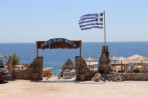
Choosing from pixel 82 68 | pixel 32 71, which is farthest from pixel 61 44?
pixel 32 71

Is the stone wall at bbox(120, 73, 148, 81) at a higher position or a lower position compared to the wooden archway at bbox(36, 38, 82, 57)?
lower

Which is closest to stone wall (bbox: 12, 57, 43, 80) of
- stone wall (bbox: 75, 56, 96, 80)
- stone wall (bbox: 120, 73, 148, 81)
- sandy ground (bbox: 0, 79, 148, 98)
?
sandy ground (bbox: 0, 79, 148, 98)

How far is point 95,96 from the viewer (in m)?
19.5

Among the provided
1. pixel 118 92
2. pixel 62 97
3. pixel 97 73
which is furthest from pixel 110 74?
pixel 62 97

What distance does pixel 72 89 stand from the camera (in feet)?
72.5

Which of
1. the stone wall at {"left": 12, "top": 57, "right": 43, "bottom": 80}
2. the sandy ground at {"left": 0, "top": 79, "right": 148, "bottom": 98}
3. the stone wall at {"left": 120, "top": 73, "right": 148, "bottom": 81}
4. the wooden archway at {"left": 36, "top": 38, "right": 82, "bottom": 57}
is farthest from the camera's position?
the stone wall at {"left": 12, "top": 57, "right": 43, "bottom": 80}

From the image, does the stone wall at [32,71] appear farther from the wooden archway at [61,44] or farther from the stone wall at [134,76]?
the stone wall at [134,76]

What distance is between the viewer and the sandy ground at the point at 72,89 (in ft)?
65.2

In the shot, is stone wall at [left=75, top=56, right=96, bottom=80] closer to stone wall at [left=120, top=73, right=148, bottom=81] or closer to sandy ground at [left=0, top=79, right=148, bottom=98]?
sandy ground at [left=0, top=79, right=148, bottom=98]

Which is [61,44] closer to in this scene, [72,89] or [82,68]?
[82,68]

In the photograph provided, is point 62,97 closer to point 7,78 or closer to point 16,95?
point 16,95

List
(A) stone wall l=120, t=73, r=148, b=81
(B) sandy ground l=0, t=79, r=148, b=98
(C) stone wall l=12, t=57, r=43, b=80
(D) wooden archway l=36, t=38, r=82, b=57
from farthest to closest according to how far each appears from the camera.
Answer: (C) stone wall l=12, t=57, r=43, b=80
(D) wooden archway l=36, t=38, r=82, b=57
(A) stone wall l=120, t=73, r=148, b=81
(B) sandy ground l=0, t=79, r=148, b=98

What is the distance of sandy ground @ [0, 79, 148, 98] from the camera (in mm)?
19859

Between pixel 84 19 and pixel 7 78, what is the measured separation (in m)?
7.80
